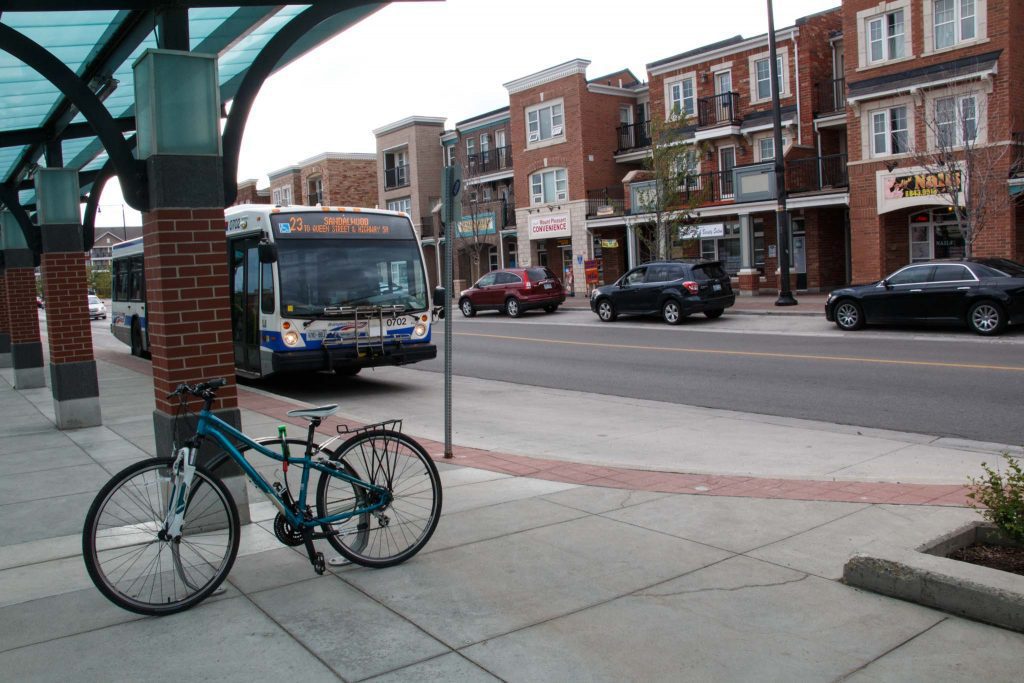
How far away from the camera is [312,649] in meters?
3.91

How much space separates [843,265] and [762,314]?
33.0ft

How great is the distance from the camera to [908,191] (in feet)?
86.7

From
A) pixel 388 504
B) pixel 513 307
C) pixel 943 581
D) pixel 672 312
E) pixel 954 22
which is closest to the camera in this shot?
pixel 943 581

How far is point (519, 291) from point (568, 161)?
12904 mm

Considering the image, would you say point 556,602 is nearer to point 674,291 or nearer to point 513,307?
point 674,291

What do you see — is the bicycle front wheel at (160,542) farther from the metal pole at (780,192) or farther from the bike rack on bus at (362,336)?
the metal pole at (780,192)

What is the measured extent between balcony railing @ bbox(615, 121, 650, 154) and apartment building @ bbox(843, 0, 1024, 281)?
13.8 meters

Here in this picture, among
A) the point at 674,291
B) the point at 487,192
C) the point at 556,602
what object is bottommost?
the point at 556,602

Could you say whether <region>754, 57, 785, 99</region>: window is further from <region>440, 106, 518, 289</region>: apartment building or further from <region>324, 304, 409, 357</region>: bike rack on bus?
<region>324, 304, 409, 357</region>: bike rack on bus

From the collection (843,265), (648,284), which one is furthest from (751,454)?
(843,265)

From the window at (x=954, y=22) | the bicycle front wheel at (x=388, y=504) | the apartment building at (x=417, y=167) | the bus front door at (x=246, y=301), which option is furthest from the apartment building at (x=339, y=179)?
the bicycle front wheel at (x=388, y=504)

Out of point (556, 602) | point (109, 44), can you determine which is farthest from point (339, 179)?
point (556, 602)

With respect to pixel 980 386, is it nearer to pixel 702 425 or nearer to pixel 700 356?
pixel 702 425

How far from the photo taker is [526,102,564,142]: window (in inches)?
1612
